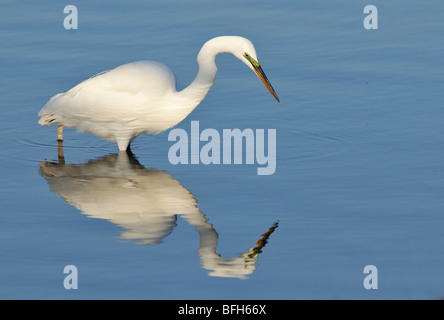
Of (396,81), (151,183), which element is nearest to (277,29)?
(396,81)

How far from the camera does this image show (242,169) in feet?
36.2

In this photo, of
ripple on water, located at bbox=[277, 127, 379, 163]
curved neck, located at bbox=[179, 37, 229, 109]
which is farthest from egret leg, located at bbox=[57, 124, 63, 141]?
ripple on water, located at bbox=[277, 127, 379, 163]

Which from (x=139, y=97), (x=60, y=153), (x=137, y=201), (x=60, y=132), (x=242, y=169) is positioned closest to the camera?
(x=137, y=201)

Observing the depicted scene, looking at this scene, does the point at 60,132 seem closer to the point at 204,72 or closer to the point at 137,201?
the point at 204,72

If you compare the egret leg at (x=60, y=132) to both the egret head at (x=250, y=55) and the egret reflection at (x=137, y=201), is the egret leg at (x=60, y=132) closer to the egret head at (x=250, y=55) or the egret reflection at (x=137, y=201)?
the egret reflection at (x=137, y=201)

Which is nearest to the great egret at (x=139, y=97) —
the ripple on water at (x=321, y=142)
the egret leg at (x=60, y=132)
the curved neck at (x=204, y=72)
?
the curved neck at (x=204, y=72)

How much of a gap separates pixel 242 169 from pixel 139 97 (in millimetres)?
1421

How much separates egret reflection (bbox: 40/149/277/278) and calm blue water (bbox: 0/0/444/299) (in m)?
0.02

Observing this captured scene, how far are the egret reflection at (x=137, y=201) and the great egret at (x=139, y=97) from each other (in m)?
0.39

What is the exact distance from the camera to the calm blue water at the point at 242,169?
838 cm

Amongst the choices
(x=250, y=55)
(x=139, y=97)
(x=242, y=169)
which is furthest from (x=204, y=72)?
(x=242, y=169)

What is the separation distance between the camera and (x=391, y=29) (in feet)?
50.9

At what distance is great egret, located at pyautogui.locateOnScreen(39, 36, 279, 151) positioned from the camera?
11344 mm

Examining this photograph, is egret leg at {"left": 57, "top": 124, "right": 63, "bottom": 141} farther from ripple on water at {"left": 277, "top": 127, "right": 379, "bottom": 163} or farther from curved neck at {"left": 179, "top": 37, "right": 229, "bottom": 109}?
ripple on water at {"left": 277, "top": 127, "right": 379, "bottom": 163}
